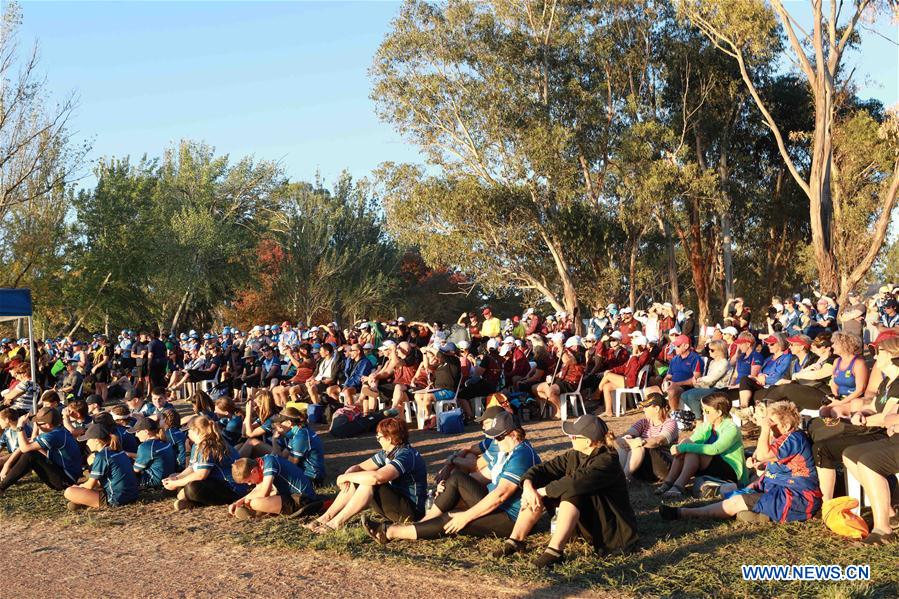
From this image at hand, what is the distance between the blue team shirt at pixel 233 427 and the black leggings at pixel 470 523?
3799 millimetres

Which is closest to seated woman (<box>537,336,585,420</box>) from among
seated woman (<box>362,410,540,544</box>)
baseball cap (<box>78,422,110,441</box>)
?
seated woman (<box>362,410,540,544</box>)

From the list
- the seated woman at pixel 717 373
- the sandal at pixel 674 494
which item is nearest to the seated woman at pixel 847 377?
the sandal at pixel 674 494

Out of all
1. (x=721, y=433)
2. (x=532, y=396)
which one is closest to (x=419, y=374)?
(x=532, y=396)

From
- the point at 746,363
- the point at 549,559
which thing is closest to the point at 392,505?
the point at 549,559

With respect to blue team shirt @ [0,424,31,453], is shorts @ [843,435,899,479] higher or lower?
lower

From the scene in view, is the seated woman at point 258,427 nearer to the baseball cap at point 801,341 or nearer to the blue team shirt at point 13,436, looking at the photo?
the blue team shirt at point 13,436

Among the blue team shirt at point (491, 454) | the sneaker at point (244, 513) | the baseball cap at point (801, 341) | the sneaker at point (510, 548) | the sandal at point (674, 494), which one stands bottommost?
the sandal at point (674, 494)

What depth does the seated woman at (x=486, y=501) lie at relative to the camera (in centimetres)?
601

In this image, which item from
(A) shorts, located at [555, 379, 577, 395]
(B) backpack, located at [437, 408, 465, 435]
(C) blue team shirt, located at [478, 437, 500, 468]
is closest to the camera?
(C) blue team shirt, located at [478, 437, 500, 468]

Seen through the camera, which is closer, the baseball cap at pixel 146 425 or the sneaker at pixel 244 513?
the sneaker at pixel 244 513

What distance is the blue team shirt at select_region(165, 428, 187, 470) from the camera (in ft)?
28.7

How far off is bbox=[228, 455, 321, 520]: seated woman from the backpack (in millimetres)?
4110

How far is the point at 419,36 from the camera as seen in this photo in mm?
27719

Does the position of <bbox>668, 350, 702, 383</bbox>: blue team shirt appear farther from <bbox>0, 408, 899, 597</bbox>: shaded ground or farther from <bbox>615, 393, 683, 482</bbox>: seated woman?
<bbox>0, 408, 899, 597</bbox>: shaded ground
